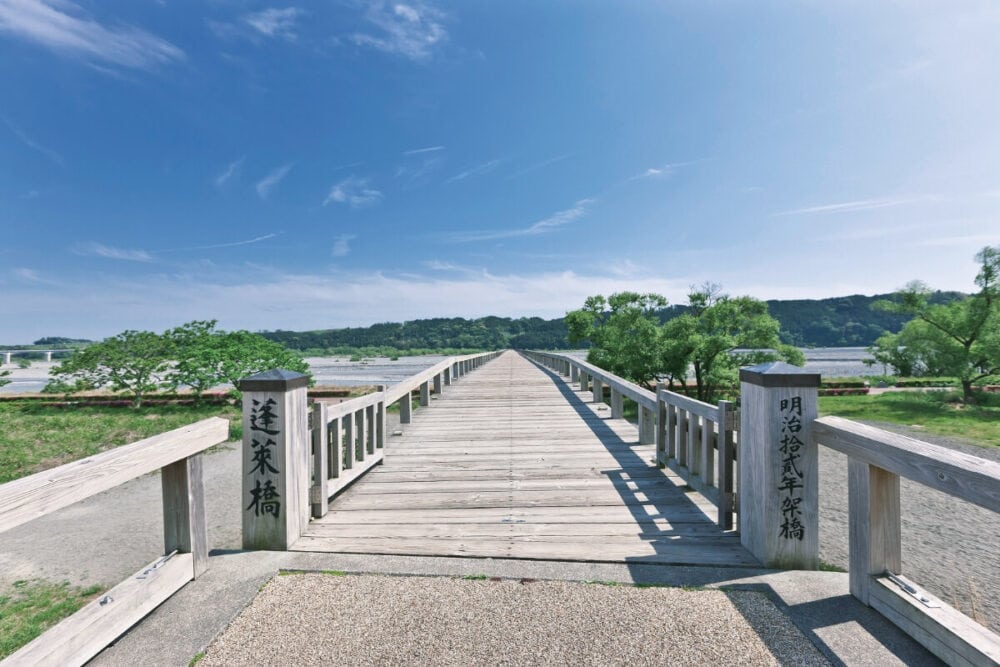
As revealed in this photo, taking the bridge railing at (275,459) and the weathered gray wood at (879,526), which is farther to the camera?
the bridge railing at (275,459)

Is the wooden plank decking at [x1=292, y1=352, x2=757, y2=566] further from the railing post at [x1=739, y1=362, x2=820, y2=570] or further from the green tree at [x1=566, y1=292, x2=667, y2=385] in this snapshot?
the green tree at [x1=566, y1=292, x2=667, y2=385]

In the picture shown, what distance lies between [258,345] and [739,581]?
14.0 m

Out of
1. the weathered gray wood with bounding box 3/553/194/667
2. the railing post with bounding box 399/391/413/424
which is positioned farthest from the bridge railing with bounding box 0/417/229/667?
the railing post with bounding box 399/391/413/424

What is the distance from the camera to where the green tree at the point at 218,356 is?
12.6 meters

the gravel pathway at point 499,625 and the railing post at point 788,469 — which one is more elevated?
the railing post at point 788,469

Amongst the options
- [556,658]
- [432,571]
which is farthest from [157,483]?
[556,658]

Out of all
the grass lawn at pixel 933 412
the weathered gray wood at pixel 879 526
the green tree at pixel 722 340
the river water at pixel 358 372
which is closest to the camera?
the weathered gray wood at pixel 879 526

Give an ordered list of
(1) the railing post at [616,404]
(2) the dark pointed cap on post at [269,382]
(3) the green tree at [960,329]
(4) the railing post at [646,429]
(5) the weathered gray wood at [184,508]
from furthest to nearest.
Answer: (3) the green tree at [960,329], (1) the railing post at [616,404], (4) the railing post at [646,429], (2) the dark pointed cap on post at [269,382], (5) the weathered gray wood at [184,508]

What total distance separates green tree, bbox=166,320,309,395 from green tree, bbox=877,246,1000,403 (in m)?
23.1

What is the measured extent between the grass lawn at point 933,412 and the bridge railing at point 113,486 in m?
13.6

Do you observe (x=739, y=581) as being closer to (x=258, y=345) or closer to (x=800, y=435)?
(x=800, y=435)

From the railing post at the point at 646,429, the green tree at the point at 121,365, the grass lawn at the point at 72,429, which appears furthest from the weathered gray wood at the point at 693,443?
the green tree at the point at 121,365

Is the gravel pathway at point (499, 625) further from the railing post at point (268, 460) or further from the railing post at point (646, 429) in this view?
the railing post at point (646, 429)

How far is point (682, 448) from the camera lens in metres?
4.11
